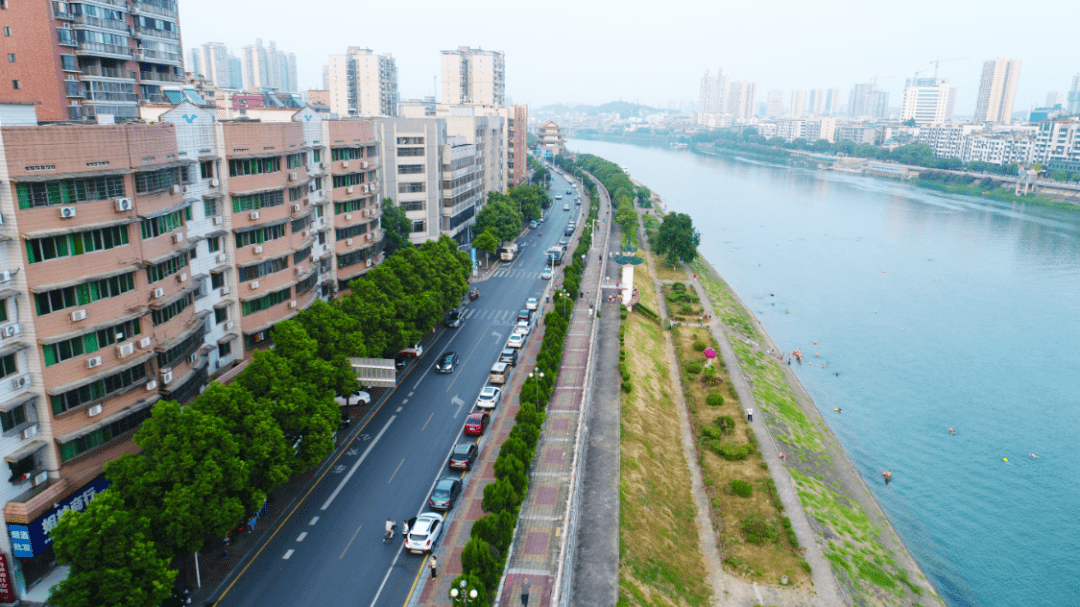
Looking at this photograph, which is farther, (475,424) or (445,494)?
(475,424)

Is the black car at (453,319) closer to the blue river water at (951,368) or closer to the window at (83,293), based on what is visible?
the blue river water at (951,368)

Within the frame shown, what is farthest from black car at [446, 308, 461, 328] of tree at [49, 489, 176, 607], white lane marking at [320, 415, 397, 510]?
tree at [49, 489, 176, 607]

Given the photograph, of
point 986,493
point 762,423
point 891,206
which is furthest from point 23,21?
point 891,206

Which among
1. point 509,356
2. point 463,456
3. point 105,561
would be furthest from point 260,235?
point 105,561

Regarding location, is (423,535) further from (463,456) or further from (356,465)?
(356,465)

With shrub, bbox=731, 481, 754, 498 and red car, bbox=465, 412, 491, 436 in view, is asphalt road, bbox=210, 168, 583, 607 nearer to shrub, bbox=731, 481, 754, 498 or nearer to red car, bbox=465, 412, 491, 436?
red car, bbox=465, 412, 491, 436
